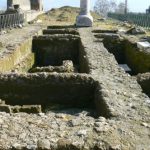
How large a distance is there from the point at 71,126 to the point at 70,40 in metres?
12.1

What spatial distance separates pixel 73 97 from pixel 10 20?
13860mm

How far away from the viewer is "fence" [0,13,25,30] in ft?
Answer: 66.5

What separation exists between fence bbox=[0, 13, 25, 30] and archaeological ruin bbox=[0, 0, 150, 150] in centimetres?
325

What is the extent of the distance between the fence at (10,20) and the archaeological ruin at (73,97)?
128 inches

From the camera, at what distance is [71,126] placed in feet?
18.9

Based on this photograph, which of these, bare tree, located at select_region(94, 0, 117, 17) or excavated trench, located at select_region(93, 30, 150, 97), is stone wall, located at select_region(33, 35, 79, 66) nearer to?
excavated trench, located at select_region(93, 30, 150, 97)

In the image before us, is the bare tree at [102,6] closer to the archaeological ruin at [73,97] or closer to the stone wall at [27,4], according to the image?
the stone wall at [27,4]

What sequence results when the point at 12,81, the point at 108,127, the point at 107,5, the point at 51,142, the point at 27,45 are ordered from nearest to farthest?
the point at 51,142 → the point at 108,127 → the point at 12,81 → the point at 27,45 → the point at 107,5

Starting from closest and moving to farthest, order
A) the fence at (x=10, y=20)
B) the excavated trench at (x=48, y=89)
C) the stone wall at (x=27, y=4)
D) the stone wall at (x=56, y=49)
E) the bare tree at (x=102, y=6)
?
the excavated trench at (x=48, y=89), the stone wall at (x=56, y=49), the fence at (x=10, y=20), the stone wall at (x=27, y=4), the bare tree at (x=102, y=6)

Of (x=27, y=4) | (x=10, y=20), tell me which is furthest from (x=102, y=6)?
(x=10, y=20)

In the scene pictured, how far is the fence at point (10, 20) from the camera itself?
2027 centimetres

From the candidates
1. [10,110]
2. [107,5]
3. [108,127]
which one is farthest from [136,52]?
[107,5]

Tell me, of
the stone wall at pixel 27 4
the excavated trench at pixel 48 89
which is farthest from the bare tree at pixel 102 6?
the excavated trench at pixel 48 89

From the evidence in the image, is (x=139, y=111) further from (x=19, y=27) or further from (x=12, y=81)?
(x=19, y=27)
